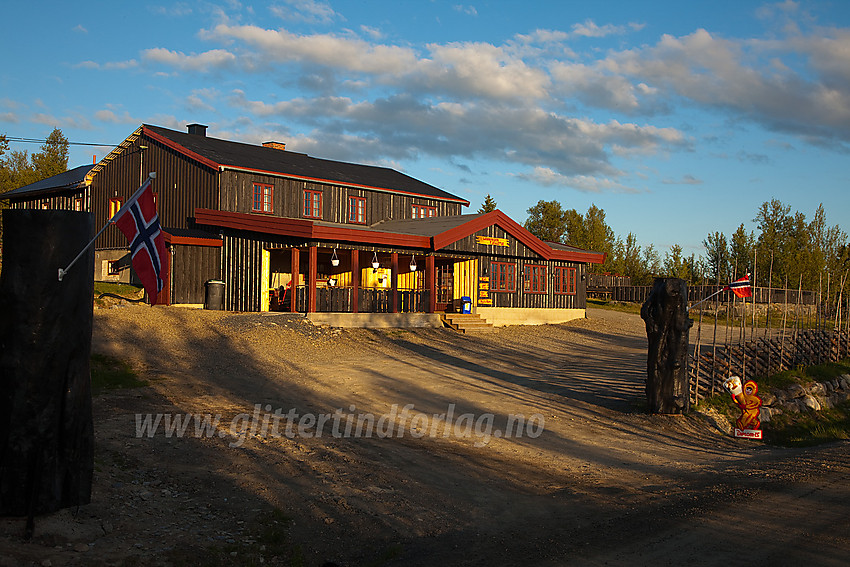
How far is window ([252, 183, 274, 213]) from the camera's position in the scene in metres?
29.0

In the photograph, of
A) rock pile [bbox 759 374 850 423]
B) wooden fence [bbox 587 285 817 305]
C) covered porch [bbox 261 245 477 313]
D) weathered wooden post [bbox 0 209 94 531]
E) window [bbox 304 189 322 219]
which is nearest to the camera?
weathered wooden post [bbox 0 209 94 531]

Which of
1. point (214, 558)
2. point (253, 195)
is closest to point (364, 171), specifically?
point (253, 195)

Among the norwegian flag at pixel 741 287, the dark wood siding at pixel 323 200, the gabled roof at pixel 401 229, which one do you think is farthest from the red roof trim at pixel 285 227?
the norwegian flag at pixel 741 287

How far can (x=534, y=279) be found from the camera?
105ft

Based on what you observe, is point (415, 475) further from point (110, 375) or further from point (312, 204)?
point (312, 204)

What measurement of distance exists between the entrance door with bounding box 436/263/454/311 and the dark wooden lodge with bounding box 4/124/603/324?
0.15 feet

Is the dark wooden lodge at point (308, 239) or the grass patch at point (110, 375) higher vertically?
the dark wooden lodge at point (308, 239)

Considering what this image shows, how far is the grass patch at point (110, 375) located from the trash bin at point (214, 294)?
28.9ft

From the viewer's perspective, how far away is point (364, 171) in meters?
37.1

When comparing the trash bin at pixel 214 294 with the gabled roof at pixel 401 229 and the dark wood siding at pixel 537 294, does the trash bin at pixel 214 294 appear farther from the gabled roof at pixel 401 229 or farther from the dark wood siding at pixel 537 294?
the dark wood siding at pixel 537 294

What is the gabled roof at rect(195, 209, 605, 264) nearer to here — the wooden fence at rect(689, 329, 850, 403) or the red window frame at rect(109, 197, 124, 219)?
the red window frame at rect(109, 197, 124, 219)

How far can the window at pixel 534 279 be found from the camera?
31812mm

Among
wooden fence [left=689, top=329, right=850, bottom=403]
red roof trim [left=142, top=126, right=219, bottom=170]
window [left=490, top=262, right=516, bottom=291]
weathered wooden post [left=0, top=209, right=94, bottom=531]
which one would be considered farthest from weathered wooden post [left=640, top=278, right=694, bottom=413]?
red roof trim [left=142, top=126, right=219, bottom=170]

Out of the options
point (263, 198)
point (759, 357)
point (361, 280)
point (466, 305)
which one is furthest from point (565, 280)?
point (263, 198)
